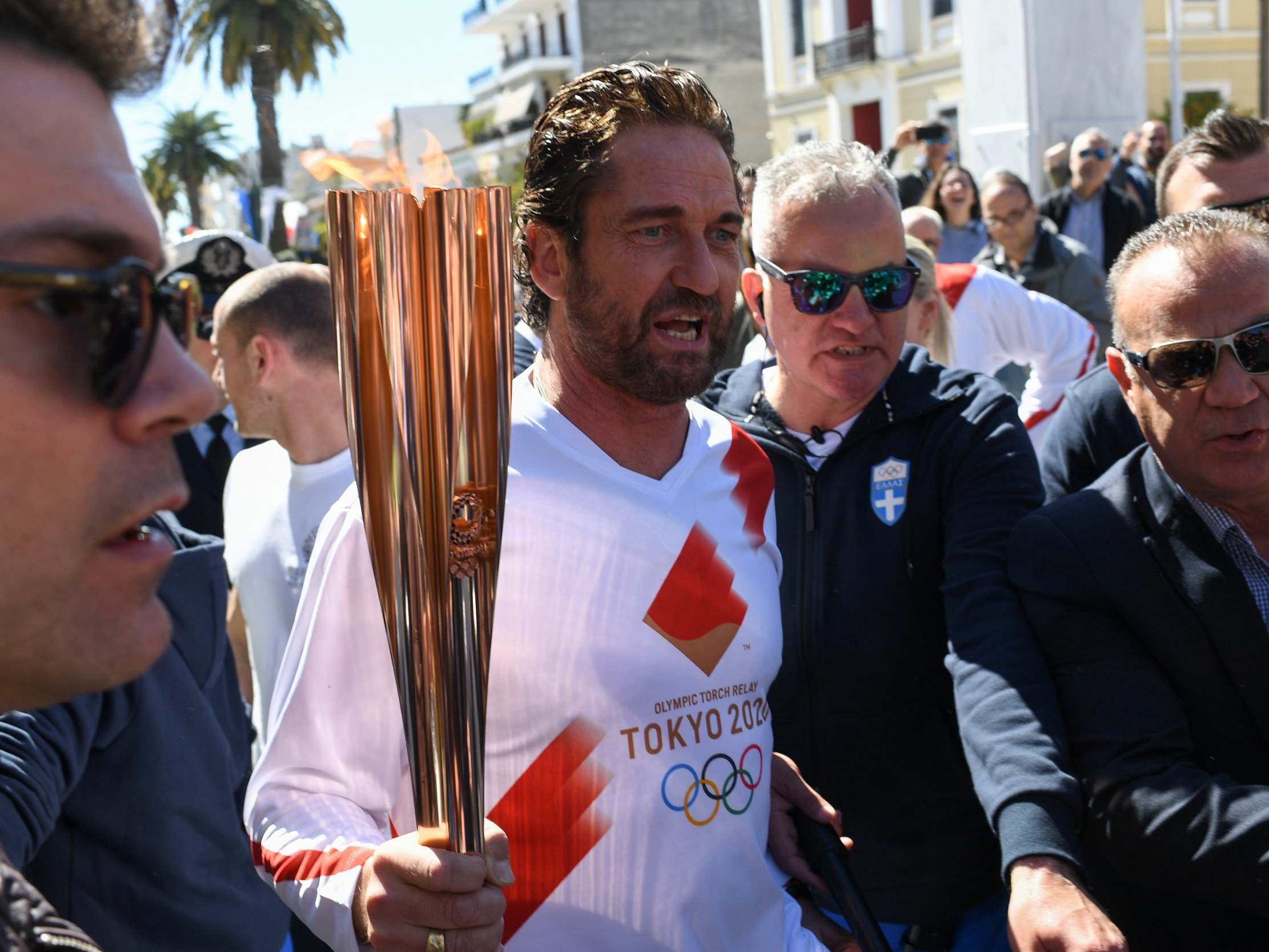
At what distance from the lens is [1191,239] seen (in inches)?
98.1

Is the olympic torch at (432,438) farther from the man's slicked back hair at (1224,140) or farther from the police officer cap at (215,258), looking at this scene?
the police officer cap at (215,258)

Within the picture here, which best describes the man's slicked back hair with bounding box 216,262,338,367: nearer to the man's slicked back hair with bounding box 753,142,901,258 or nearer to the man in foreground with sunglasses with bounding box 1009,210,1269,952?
the man's slicked back hair with bounding box 753,142,901,258

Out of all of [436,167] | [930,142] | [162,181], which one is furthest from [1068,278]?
[162,181]

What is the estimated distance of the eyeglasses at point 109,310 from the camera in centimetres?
109

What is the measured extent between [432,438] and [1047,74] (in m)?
17.3

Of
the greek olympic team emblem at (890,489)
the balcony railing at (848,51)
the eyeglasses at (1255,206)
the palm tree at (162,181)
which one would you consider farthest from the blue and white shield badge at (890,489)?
the palm tree at (162,181)

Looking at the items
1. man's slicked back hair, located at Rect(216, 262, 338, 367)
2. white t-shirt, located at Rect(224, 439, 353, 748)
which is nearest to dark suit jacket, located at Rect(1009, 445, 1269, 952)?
white t-shirt, located at Rect(224, 439, 353, 748)

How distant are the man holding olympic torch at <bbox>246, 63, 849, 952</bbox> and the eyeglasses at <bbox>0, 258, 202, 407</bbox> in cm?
76

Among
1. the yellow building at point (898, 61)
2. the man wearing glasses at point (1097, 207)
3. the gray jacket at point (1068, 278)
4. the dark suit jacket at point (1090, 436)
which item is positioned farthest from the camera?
the yellow building at point (898, 61)

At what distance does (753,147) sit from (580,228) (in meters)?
44.9

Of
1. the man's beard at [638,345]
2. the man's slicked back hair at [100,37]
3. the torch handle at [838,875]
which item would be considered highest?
the man's slicked back hair at [100,37]

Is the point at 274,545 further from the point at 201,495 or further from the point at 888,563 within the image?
the point at 888,563

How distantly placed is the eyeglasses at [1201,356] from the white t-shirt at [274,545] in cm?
212

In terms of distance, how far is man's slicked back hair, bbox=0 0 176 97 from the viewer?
45.2 inches
